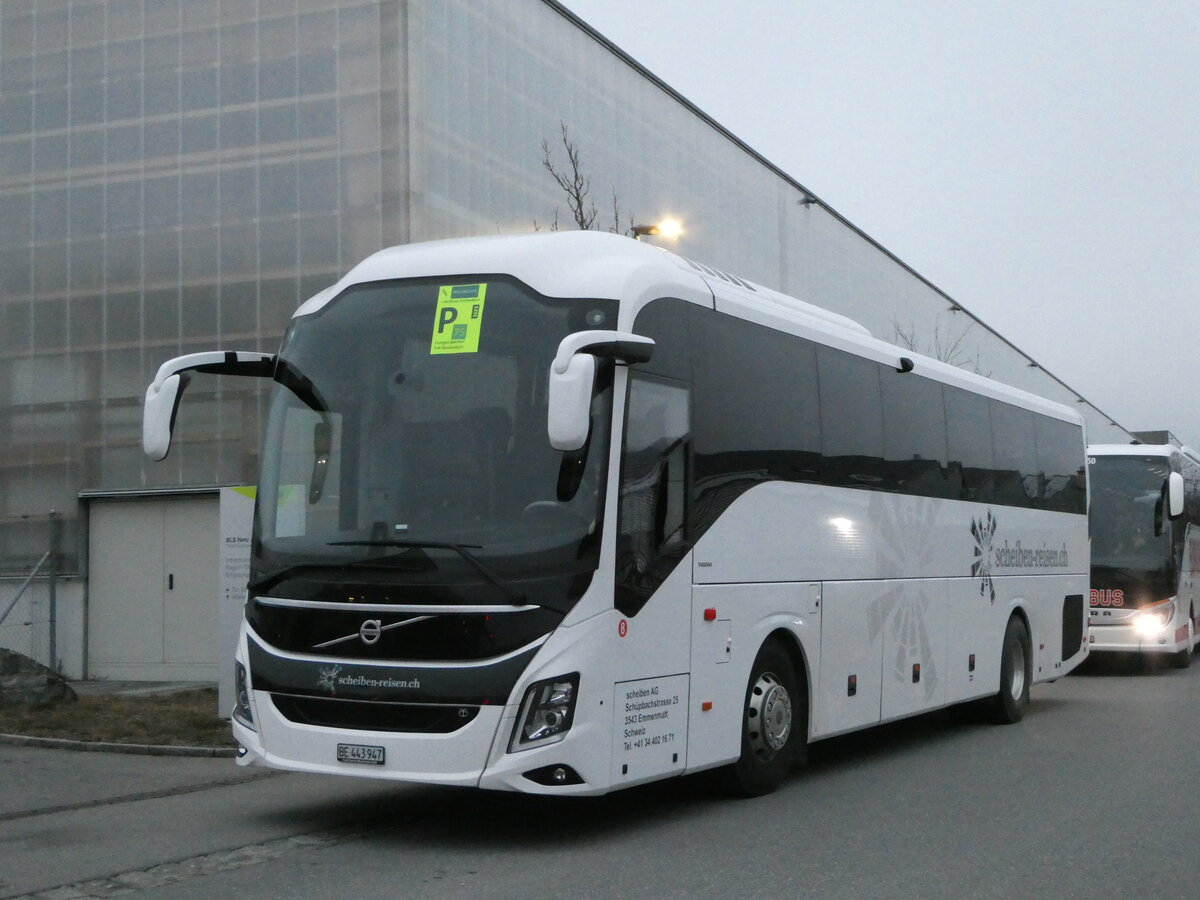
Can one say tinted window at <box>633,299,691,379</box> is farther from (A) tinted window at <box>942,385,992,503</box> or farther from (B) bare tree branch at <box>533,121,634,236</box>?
(B) bare tree branch at <box>533,121,634,236</box>

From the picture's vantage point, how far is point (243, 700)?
881 centimetres

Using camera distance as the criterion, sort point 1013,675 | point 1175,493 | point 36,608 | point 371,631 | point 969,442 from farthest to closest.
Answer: point 1175,493
point 36,608
point 1013,675
point 969,442
point 371,631

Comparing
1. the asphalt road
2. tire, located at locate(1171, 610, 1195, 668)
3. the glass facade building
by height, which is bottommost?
tire, located at locate(1171, 610, 1195, 668)

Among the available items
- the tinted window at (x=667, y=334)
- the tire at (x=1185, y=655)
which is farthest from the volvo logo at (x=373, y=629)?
the tire at (x=1185, y=655)

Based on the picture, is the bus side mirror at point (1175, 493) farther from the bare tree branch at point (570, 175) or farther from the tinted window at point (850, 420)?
the tinted window at point (850, 420)

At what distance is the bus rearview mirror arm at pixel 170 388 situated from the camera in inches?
347

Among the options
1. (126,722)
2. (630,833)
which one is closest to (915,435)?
(630,833)

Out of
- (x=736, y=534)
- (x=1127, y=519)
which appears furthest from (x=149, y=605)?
(x=1127, y=519)

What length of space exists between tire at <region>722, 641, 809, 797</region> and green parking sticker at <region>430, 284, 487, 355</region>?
310cm

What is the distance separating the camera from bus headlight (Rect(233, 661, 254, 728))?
8.71m

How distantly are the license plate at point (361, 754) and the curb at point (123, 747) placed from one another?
483 cm

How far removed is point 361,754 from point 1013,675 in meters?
9.52

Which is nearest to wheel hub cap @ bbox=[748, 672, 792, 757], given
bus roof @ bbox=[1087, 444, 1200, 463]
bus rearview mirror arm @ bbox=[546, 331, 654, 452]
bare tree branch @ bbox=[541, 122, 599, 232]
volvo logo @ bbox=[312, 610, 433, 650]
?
volvo logo @ bbox=[312, 610, 433, 650]

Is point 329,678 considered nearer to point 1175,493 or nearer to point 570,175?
point 1175,493
